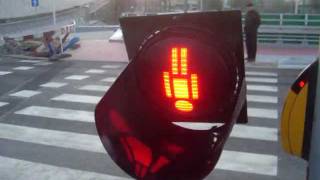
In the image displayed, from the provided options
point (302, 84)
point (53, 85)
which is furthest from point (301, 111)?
point (53, 85)

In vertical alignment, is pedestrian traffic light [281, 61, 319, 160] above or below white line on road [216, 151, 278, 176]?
above

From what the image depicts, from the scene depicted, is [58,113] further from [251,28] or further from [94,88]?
[251,28]

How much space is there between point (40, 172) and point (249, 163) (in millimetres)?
2545

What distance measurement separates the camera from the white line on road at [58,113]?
8914 millimetres

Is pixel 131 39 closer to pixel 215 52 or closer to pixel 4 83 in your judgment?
pixel 215 52

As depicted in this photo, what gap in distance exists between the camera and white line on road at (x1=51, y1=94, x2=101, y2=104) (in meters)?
10.4

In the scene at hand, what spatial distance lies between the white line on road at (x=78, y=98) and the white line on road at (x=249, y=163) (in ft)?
14.3

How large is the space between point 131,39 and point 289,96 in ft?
2.34

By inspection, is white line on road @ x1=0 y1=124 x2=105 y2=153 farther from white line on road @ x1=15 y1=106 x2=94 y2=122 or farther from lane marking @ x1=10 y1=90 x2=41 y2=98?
lane marking @ x1=10 y1=90 x2=41 y2=98

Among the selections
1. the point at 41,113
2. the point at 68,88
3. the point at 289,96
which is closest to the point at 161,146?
the point at 289,96

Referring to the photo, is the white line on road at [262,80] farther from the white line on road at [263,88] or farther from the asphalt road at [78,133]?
the white line on road at [263,88]

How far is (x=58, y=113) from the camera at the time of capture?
9320mm

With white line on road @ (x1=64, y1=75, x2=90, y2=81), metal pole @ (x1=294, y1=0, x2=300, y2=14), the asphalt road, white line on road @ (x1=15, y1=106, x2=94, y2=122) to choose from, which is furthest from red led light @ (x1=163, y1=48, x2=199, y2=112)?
metal pole @ (x1=294, y1=0, x2=300, y2=14)

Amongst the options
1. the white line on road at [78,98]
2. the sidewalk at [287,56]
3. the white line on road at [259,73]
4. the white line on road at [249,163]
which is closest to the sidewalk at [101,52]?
the white line on road at [259,73]
